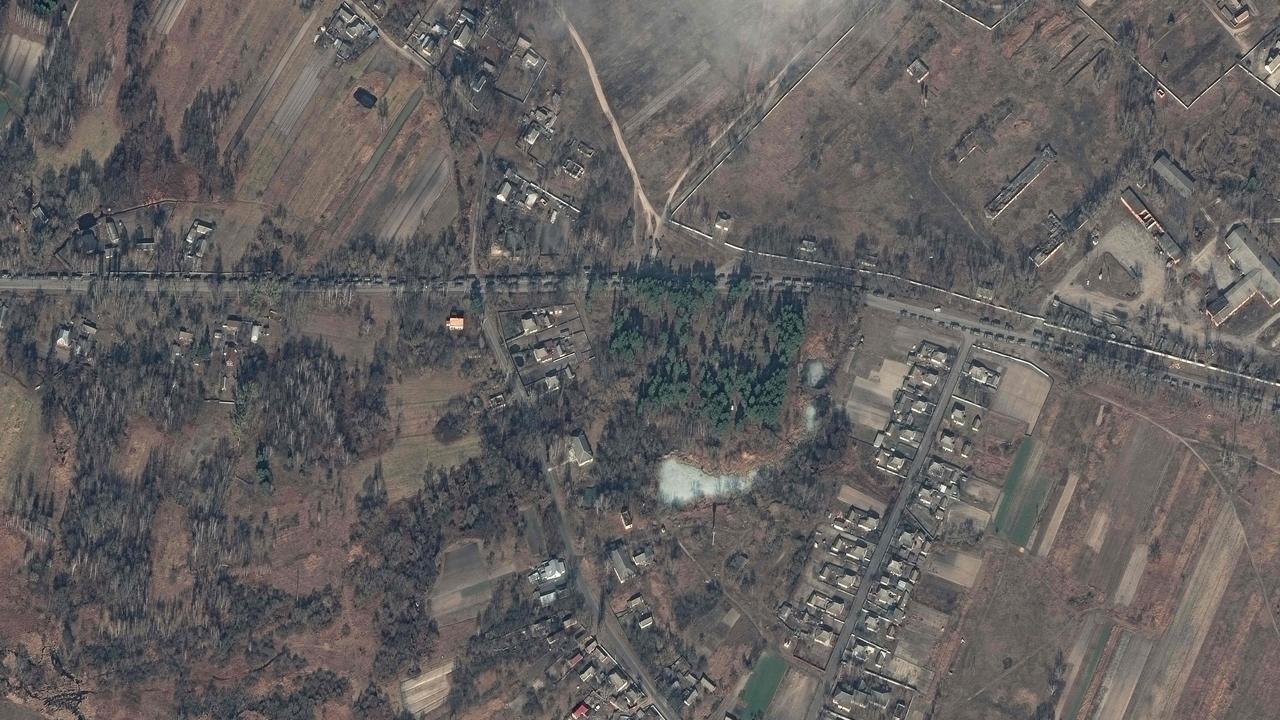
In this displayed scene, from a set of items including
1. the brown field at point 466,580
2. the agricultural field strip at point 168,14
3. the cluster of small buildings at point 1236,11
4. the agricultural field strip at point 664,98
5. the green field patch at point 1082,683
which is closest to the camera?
the brown field at point 466,580

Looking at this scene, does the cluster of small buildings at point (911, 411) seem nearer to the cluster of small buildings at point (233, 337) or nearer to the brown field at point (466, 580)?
the brown field at point (466, 580)

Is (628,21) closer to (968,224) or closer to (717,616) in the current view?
(968,224)

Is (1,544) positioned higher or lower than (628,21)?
lower

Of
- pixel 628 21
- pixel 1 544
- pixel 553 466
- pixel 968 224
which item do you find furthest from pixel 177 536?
pixel 968 224

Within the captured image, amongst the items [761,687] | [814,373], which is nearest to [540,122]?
[814,373]

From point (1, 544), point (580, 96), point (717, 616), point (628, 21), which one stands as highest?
point (628, 21)

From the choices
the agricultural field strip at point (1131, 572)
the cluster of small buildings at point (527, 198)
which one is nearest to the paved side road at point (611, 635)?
the cluster of small buildings at point (527, 198)
